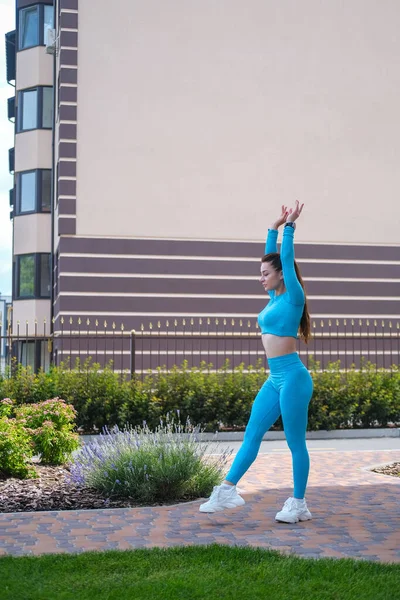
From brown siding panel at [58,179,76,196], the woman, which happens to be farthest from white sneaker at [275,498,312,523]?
brown siding panel at [58,179,76,196]

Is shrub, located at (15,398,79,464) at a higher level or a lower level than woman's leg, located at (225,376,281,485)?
lower

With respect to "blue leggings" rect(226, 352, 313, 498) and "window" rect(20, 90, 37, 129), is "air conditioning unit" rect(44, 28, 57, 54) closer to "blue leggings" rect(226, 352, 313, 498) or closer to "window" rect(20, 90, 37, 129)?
"window" rect(20, 90, 37, 129)

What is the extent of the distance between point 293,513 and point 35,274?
22.5m

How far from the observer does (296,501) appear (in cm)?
705

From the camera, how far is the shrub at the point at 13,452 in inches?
363

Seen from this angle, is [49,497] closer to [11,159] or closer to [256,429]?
[256,429]

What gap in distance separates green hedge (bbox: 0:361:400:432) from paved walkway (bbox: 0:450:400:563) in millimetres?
7572

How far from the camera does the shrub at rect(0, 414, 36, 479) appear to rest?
9.22 meters

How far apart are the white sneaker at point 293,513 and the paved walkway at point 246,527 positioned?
0.23 ft

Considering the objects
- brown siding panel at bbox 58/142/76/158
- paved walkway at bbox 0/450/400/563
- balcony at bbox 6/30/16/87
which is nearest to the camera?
paved walkway at bbox 0/450/400/563

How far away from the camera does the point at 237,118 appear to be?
2606 centimetres

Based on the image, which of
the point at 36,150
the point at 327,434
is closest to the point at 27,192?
the point at 36,150

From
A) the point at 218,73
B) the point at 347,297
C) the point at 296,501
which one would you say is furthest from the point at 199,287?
the point at 296,501

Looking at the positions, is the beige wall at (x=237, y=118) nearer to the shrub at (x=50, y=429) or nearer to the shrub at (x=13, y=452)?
the shrub at (x=50, y=429)
